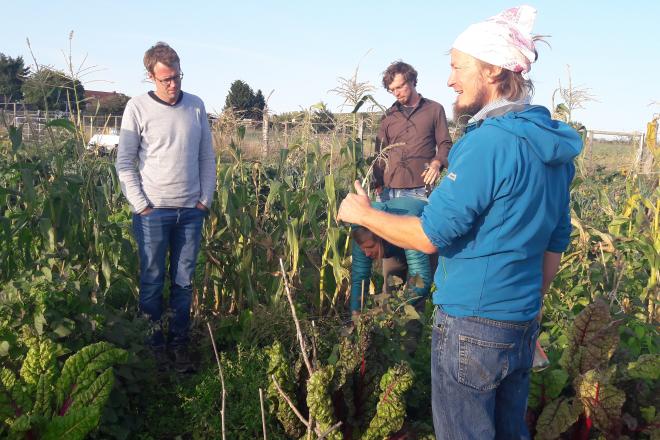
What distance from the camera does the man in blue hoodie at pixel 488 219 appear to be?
175 cm

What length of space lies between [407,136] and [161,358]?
2.44m

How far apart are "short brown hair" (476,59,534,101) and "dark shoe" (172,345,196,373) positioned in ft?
8.04

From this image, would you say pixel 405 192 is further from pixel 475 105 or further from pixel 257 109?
pixel 475 105

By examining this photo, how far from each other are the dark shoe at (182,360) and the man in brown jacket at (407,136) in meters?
1.92

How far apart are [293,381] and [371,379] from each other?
347mm

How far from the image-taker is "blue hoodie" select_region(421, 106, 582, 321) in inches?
68.4

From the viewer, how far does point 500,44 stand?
1820 millimetres

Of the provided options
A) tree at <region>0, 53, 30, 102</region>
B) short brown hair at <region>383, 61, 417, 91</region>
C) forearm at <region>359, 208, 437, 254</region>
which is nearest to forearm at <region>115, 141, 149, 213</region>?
tree at <region>0, 53, 30, 102</region>

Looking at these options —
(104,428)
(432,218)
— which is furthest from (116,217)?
(432,218)

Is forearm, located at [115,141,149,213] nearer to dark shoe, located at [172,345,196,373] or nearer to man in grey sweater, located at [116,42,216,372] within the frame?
man in grey sweater, located at [116,42,216,372]

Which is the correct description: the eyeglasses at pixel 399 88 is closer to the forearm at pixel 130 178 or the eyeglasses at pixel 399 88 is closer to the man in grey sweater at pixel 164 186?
the man in grey sweater at pixel 164 186

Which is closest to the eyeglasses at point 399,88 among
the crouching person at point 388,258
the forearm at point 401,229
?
the crouching person at point 388,258

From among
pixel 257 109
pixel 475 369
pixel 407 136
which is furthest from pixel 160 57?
pixel 475 369

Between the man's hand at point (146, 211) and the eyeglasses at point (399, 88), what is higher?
the eyeglasses at point (399, 88)
